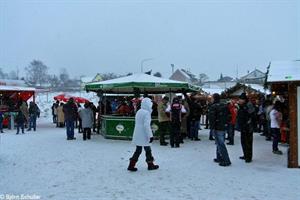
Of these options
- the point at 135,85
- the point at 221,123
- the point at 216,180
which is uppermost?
the point at 135,85

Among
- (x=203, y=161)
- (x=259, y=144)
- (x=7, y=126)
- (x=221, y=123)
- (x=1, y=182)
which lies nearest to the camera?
(x=1, y=182)

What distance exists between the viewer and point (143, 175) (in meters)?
8.55

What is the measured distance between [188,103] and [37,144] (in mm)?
5578

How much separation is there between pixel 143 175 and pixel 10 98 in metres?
21.1

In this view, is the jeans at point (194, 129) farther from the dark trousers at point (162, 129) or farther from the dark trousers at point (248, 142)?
the dark trousers at point (248, 142)

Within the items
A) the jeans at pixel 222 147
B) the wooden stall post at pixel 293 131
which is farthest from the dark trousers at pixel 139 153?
the wooden stall post at pixel 293 131

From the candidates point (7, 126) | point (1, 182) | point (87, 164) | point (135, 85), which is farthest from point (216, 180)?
point (7, 126)

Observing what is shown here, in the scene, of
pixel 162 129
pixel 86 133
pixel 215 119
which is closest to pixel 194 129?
pixel 162 129

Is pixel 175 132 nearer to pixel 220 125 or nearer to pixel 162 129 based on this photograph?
pixel 162 129

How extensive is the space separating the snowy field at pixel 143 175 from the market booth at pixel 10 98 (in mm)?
9809

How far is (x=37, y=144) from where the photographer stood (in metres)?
14.1

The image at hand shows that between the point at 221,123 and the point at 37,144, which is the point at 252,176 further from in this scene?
the point at 37,144

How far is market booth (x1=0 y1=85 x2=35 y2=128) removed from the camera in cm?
2202

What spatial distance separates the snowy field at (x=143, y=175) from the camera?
702 centimetres
